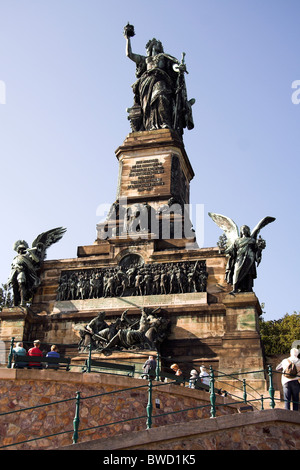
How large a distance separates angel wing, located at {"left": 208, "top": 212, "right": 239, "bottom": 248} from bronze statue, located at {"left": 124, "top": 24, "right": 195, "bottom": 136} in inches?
286

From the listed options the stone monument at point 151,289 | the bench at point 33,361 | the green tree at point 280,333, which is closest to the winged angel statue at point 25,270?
the stone monument at point 151,289

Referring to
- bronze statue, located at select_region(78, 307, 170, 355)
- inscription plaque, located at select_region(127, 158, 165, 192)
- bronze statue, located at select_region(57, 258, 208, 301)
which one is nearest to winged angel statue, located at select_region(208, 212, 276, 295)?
bronze statue, located at select_region(57, 258, 208, 301)

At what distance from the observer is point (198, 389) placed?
55.7 ft

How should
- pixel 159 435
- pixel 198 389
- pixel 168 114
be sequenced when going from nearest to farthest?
pixel 159 435 → pixel 198 389 → pixel 168 114

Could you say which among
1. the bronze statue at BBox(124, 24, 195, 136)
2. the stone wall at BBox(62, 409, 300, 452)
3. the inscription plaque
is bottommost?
the stone wall at BBox(62, 409, 300, 452)

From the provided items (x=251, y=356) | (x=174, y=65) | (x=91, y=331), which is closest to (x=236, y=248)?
(x=251, y=356)

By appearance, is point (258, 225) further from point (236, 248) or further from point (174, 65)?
point (174, 65)

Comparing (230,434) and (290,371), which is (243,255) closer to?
(290,371)

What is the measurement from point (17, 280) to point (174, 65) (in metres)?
14.4

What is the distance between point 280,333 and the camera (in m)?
37.1

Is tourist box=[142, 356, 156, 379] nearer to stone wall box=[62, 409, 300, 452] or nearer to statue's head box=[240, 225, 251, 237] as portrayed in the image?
stone wall box=[62, 409, 300, 452]

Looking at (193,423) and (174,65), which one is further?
(174,65)

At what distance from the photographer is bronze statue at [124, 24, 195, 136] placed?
31906 millimetres

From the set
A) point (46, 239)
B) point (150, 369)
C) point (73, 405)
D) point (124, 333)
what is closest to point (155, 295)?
point (124, 333)
